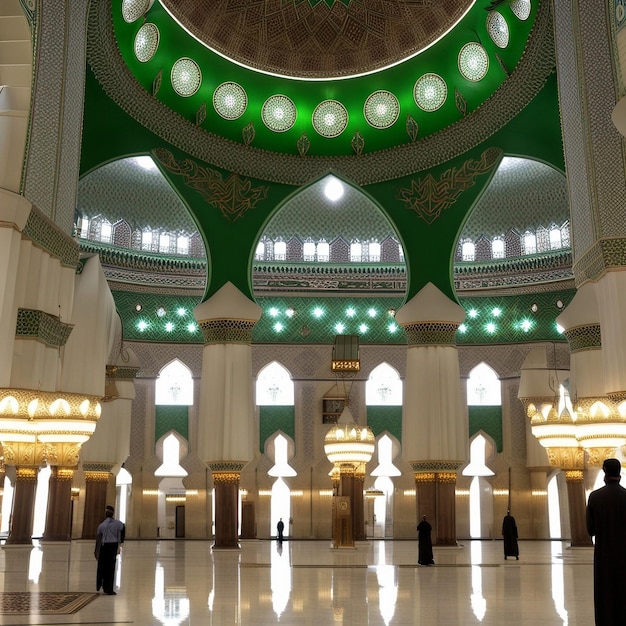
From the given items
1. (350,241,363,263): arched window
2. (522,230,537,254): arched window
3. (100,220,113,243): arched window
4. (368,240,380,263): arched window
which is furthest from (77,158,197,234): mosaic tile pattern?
(522,230,537,254): arched window

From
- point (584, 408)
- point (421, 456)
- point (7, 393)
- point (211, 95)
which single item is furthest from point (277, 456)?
point (7, 393)

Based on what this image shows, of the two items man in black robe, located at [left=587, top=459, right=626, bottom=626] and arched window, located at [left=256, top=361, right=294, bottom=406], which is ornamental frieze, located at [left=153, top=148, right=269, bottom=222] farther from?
man in black robe, located at [left=587, top=459, right=626, bottom=626]

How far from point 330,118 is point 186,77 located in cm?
282

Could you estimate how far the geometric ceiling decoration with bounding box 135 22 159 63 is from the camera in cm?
1510

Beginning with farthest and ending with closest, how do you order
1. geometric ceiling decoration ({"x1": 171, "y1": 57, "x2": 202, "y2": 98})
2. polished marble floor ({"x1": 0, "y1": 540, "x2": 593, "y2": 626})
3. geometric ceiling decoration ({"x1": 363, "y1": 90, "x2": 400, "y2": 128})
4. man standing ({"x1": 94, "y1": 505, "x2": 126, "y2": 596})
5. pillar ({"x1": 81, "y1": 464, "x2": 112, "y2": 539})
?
pillar ({"x1": 81, "y1": 464, "x2": 112, "y2": 539}) < geometric ceiling decoration ({"x1": 363, "y1": 90, "x2": 400, "y2": 128}) < geometric ceiling decoration ({"x1": 171, "y1": 57, "x2": 202, "y2": 98}) < man standing ({"x1": 94, "y1": 505, "x2": 126, "y2": 596}) < polished marble floor ({"x1": 0, "y1": 540, "x2": 593, "y2": 626})

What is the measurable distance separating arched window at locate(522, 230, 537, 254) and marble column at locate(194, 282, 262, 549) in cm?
1077

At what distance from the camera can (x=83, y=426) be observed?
414 inches

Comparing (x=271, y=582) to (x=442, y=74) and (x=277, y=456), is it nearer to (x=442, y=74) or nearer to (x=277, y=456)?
(x=442, y=74)

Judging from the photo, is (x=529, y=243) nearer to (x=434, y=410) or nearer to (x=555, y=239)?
(x=555, y=239)

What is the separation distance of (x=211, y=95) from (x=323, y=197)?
28.2ft

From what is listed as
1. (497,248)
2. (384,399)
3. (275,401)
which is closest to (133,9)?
(275,401)

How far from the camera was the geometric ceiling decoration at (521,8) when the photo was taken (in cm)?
1443

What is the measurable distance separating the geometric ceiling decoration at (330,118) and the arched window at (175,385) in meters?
8.75

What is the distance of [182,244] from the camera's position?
24453mm
